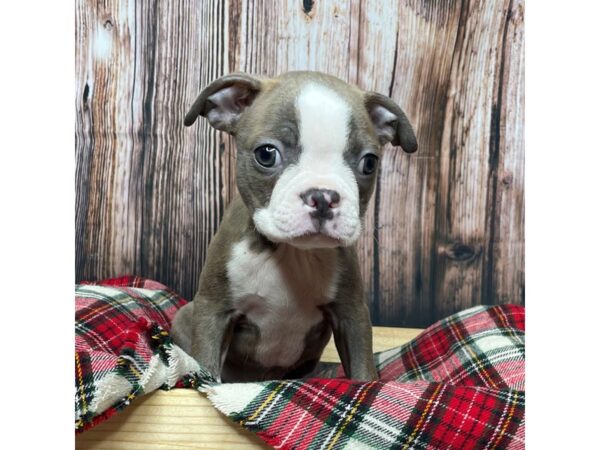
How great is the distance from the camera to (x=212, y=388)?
67.6 inches

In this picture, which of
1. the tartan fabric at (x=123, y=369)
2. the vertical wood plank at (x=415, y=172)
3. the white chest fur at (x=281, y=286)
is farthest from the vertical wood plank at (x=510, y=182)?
the tartan fabric at (x=123, y=369)

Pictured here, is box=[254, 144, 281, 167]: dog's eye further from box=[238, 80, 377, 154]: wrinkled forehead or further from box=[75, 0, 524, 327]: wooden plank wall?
box=[75, 0, 524, 327]: wooden plank wall

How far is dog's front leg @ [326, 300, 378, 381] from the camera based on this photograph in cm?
222

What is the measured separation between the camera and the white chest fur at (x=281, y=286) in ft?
7.08

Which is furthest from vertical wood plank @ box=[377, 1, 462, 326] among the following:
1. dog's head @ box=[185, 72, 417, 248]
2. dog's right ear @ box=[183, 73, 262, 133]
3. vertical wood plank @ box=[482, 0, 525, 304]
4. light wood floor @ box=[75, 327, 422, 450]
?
light wood floor @ box=[75, 327, 422, 450]

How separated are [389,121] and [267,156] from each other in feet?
1.73

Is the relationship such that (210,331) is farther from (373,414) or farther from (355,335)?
(373,414)

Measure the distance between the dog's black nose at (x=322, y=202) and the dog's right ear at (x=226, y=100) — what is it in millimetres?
546

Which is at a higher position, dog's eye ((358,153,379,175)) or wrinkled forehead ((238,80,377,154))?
wrinkled forehead ((238,80,377,154))

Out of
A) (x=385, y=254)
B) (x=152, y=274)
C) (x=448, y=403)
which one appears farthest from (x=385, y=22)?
(x=448, y=403)

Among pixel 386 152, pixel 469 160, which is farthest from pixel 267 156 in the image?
pixel 469 160

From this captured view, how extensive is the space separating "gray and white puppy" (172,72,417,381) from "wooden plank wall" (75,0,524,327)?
0.68 m

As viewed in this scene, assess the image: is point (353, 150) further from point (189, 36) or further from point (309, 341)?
point (189, 36)

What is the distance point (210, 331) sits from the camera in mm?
2184
